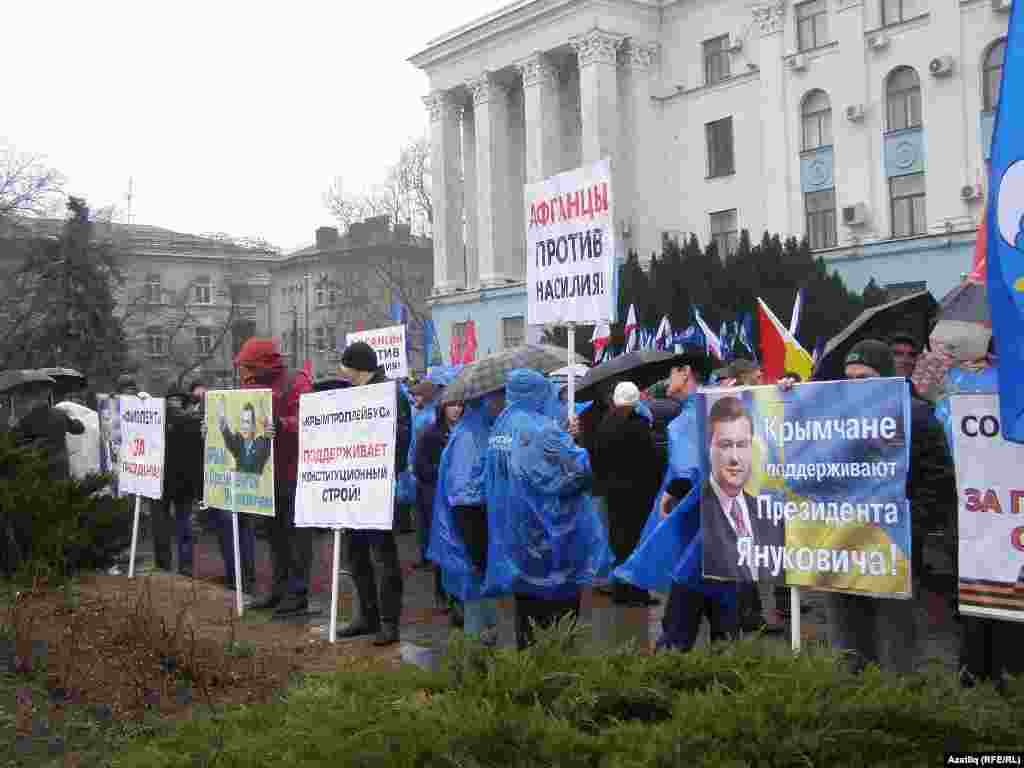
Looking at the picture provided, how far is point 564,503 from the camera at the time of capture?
623 cm

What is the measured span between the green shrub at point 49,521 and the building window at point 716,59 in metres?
40.2

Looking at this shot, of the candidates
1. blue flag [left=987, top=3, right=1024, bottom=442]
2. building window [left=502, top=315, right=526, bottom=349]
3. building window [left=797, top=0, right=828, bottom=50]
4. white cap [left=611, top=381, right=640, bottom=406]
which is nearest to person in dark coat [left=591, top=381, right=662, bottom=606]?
white cap [left=611, top=381, right=640, bottom=406]

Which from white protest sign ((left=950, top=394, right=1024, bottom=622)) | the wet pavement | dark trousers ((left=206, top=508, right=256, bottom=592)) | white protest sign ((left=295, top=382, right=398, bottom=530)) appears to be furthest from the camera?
dark trousers ((left=206, top=508, right=256, bottom=592))

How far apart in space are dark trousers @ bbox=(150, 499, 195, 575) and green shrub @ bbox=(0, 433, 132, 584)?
108 centimetres

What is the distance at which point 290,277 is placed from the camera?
78.8 metres

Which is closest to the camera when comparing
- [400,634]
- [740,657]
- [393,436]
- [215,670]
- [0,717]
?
[740,657]

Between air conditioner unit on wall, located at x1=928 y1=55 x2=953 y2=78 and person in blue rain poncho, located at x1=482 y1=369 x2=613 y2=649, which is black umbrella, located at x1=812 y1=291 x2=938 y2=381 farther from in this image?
air conditioner unit on wall, located at x1=928 y1=55 x2=953 y2=78

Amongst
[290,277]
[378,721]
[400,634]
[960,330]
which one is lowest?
[400,634]

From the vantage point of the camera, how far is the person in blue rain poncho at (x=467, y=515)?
6.90 meters

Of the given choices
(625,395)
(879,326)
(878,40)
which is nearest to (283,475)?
(625,395)

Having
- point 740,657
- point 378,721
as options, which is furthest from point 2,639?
point 740,657

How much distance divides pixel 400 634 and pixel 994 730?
5953mm

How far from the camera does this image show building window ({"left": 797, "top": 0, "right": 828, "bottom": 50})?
41938mm

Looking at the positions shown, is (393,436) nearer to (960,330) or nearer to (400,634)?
(400,634)
